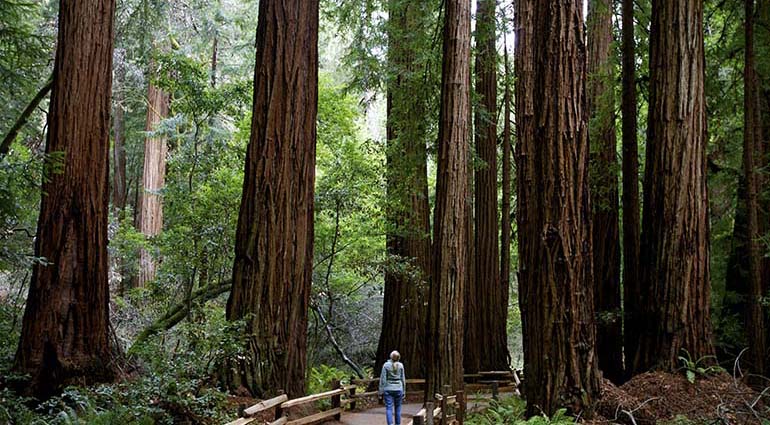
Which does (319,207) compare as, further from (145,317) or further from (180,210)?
(145,317)

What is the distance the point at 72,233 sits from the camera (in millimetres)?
9250

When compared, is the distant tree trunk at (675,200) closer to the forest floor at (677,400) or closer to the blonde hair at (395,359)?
the forest floor at (677,400)

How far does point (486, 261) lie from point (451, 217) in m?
7.44

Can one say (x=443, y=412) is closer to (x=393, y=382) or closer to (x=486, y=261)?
(x=393, y=382)

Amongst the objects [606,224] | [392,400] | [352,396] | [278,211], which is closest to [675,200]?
[606,224]

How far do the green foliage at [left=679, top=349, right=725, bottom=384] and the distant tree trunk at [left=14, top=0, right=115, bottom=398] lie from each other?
7.36 metres

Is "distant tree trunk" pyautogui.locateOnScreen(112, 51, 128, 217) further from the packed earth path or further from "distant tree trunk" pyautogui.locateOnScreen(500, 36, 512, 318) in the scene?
the packed earth path

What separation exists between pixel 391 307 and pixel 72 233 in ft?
30.8

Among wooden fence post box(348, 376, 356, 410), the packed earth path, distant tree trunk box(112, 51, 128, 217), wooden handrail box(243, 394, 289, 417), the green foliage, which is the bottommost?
the packed earth path

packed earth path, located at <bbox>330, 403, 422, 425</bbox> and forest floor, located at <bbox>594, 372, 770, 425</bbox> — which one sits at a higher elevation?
forest floor, located at <bbox>594, 372, 770, 425</bbox>

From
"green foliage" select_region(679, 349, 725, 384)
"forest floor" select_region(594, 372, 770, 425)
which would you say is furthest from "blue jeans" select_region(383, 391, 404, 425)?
"green foliage" select_region(679, 349, 725, 384)

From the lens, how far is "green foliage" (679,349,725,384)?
8141mm

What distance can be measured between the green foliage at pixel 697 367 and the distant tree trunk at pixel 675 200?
110mm

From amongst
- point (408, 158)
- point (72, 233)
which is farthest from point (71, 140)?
point (408, 158)
